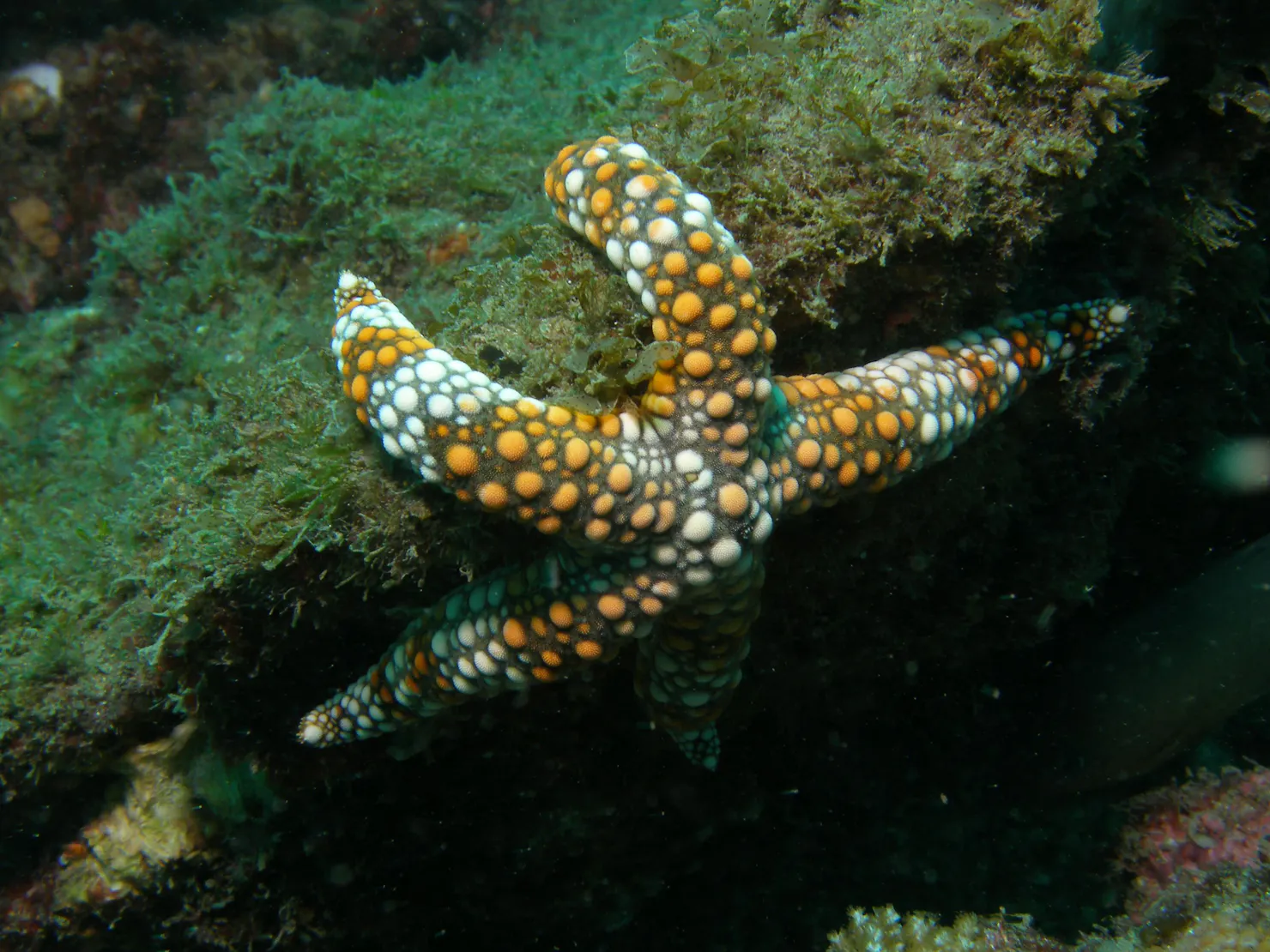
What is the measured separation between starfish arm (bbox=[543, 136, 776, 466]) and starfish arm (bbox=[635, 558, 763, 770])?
0.67m

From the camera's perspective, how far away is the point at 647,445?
2.81 meters

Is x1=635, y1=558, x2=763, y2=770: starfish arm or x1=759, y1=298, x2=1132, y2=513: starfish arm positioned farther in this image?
x1=635, y1=558, x2=763, y2=770: starfish arm

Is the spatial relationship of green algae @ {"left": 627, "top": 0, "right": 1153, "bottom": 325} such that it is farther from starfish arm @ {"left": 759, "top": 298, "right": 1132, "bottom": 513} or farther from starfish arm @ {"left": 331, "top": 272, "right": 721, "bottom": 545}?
starfish arm @ {"left": 331, "top": 272, "right": 721, "bottom": 545}

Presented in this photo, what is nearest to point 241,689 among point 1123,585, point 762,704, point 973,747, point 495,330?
point 495,330

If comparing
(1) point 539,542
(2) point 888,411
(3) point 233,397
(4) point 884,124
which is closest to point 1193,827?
(2) point 888,411

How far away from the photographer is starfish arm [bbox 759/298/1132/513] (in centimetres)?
303

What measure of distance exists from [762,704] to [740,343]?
3523 millimetres

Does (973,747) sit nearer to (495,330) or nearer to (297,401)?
(495,330)

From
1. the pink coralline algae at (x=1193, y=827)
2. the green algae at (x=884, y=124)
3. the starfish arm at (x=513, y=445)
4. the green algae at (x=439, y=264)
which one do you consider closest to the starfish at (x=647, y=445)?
the starfish arm at (x=513, y=445)

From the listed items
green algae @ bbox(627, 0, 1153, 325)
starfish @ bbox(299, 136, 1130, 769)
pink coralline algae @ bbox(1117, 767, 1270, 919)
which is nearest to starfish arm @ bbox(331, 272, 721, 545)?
starfish @ bbox(299, 136, 1130, 769)

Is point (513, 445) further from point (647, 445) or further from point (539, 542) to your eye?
point (539, 542)

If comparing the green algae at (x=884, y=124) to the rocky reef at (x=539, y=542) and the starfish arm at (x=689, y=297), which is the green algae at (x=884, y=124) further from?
the starfish arm at (x=689, y=297)

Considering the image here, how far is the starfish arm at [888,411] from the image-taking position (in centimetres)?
303

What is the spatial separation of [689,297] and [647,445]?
1.90ft
